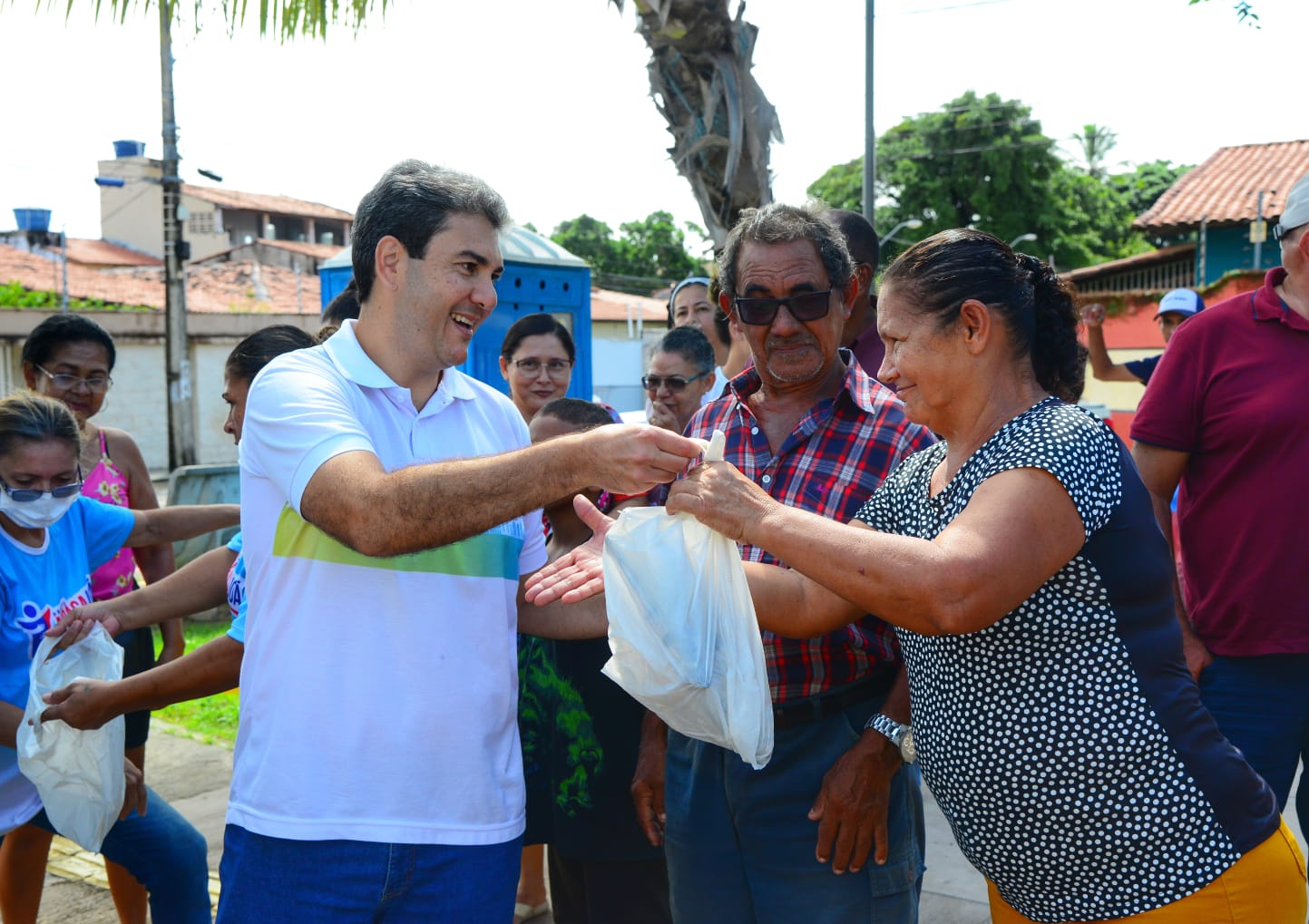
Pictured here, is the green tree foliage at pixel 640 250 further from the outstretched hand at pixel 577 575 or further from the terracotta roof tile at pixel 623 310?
the outstretched hand at pixel 577 575

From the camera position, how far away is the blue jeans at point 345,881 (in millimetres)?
1961

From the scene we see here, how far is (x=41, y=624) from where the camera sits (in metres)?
3.12

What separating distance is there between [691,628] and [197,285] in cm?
3507

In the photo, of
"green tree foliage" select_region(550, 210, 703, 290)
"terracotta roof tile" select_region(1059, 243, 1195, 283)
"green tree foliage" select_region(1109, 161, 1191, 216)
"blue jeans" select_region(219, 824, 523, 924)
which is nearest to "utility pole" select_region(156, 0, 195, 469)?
"blue jeans" select_region(219, 824, 523, 924)

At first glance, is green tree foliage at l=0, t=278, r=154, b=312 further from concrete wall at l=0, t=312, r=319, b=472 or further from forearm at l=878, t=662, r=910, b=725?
forearm at l=878, t=662, r=910, b=725

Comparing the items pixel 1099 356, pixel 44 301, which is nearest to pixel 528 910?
pixel 1099 356

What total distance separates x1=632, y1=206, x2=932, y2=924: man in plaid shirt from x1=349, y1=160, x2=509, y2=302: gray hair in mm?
742

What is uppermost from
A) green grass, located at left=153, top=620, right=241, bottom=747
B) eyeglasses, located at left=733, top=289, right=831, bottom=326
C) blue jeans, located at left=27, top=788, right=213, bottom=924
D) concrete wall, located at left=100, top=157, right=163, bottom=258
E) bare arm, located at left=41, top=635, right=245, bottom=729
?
concrete wall, located at left=100, top=157, right=163, bottom=258

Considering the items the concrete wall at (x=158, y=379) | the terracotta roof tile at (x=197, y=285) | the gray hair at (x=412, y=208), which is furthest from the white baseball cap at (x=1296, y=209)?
the terracotta roof tile at (x=197, y=285)

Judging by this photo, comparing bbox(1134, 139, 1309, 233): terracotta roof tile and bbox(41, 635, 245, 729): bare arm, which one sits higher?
bbox(1134, 139, 1309, 233): terracotta roof tile

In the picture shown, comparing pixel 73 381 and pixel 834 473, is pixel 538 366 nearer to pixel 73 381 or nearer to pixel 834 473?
pixel 73 381

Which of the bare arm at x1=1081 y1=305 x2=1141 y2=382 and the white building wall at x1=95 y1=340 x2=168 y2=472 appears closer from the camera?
the bare arm at x1=1081 y1=305 x2=1141 y2=382

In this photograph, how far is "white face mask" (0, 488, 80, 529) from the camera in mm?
3143

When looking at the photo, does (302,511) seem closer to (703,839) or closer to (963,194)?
(703,839)
